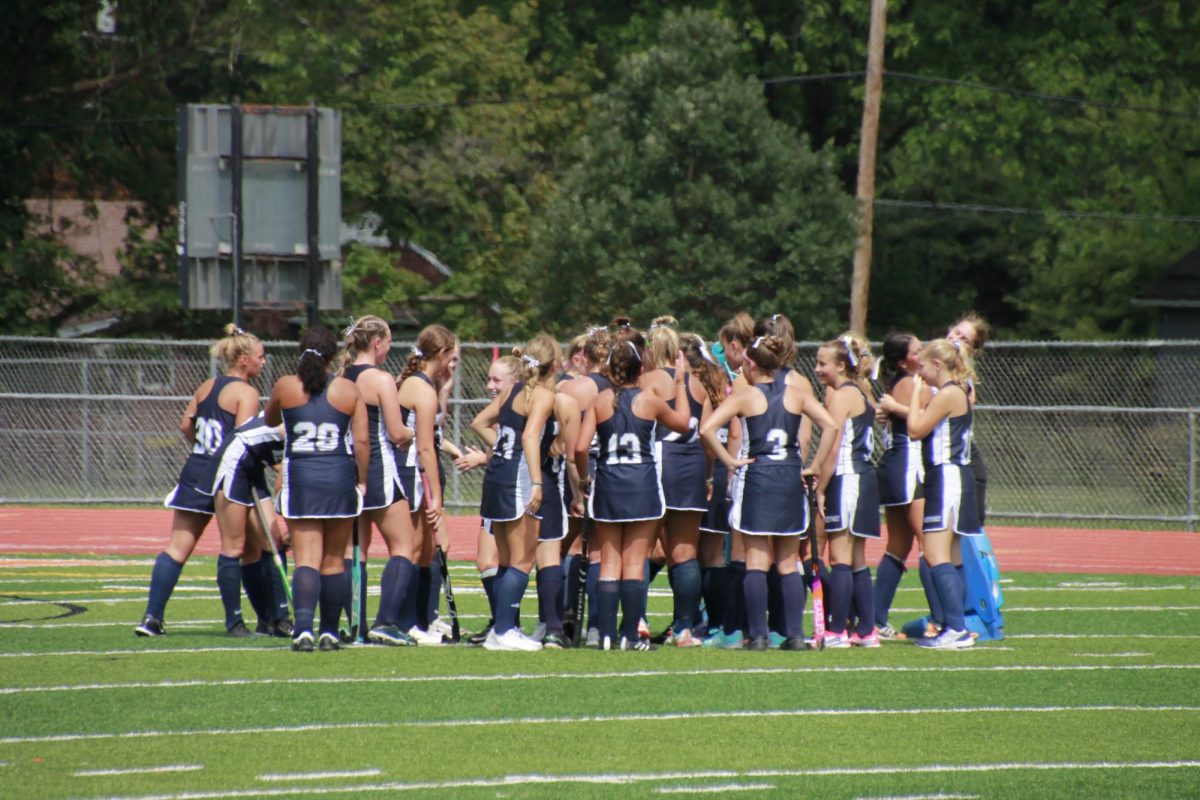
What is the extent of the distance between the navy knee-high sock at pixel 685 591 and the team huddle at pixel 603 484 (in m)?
0.02

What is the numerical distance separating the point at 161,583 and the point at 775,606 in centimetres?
379

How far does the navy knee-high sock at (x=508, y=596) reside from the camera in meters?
10.4

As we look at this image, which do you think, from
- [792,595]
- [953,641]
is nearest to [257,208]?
[792,595]

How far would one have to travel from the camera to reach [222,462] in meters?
10.7

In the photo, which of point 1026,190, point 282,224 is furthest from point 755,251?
point 1026,190

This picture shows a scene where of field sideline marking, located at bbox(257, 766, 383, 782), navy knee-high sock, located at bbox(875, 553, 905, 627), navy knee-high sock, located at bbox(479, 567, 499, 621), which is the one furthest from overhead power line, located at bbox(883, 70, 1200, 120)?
field sideline marking, located at bbox(257, 766, 383, 782)

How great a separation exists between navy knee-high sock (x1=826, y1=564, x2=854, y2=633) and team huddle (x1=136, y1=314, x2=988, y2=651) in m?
0.01

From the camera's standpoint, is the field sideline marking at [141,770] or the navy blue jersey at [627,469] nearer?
the field sideline marking at [141,770]

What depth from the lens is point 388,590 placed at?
412 inches

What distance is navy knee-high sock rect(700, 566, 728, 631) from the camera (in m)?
11.1

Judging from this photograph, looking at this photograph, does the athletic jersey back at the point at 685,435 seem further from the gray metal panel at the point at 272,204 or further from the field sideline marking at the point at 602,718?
the gray metal panel at the point at 272,204

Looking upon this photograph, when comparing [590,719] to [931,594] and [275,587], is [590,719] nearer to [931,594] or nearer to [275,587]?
[931,594]

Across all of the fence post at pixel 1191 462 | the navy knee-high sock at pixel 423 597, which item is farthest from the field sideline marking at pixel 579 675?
the fence post at pixel 1191 462

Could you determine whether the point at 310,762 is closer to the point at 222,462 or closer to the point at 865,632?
the point at 222,462
